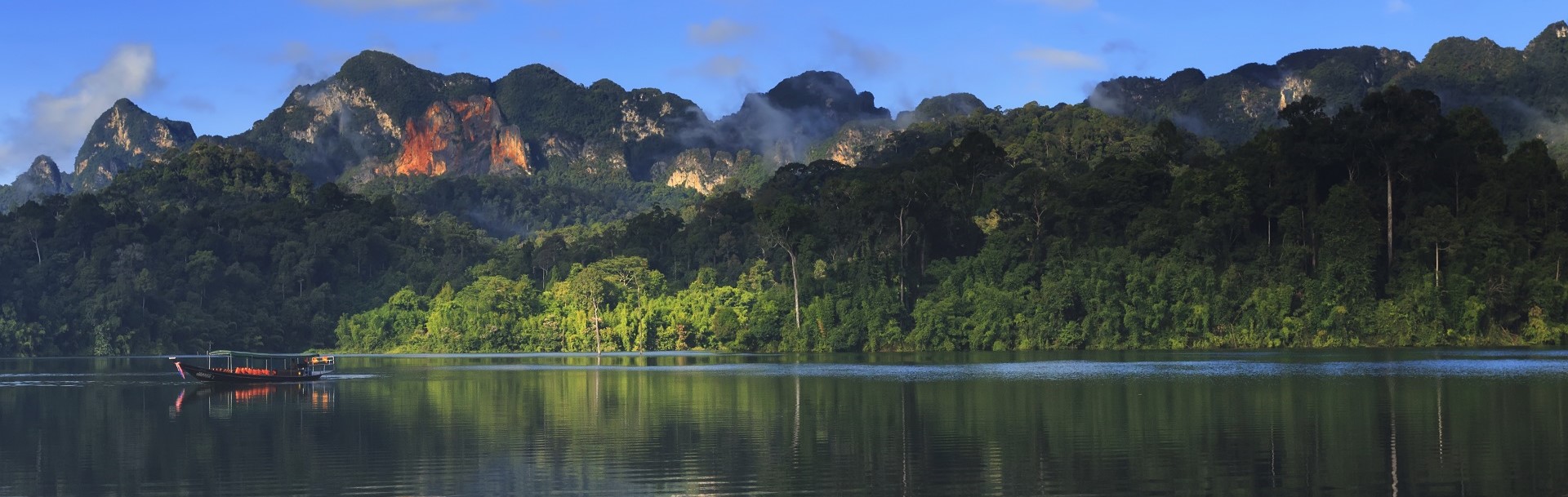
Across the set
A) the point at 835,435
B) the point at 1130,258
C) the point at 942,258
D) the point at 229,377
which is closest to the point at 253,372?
the point at 229,377

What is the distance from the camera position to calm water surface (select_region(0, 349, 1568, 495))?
22172mm

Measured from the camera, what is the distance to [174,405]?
43.1 m

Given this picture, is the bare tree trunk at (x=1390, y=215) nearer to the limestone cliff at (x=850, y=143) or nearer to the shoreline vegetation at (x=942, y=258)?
the shoreline vegetation at (x=942, y=258)

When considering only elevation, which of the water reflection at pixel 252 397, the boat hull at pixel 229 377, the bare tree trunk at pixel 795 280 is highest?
the bare tree trunk at pixel 795 280

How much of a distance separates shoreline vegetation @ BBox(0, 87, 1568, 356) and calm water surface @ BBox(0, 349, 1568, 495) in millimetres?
27708

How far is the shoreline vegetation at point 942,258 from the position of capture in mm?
79500

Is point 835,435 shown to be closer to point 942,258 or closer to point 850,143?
point 942,258

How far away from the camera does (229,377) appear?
180 ft

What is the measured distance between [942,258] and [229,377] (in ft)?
174

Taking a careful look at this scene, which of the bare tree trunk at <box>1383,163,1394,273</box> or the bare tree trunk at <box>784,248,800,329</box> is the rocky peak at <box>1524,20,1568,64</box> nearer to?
the bare tree trunk at <box>1383,163,1394,273</box>

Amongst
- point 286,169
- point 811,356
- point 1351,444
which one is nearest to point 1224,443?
point 1351,444

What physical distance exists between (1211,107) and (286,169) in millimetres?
101843

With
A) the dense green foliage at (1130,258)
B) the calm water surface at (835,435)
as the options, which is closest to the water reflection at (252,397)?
the calm water surface at (835,435)

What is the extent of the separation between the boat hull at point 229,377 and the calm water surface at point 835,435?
1.97 metres
